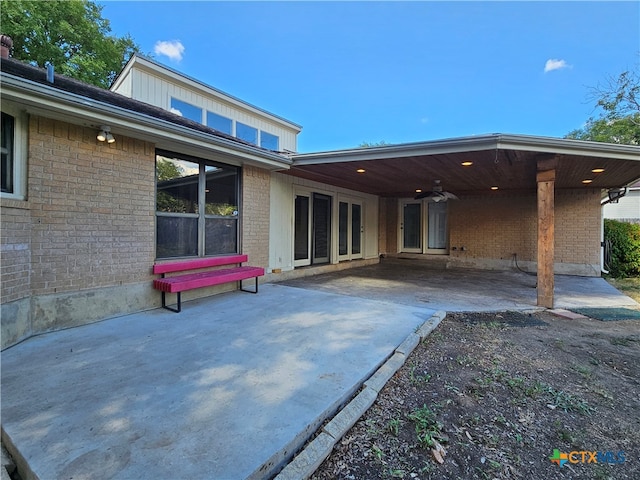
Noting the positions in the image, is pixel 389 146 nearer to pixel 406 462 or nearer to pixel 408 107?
pixel 406 462

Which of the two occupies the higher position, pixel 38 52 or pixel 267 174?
pixel 38 52

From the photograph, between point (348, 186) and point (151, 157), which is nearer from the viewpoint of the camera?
point (151, 157)

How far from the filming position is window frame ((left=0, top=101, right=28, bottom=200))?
3.21 meters

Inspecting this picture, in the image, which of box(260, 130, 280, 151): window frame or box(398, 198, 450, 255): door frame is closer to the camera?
box(398, 198, 450, 255): door frame

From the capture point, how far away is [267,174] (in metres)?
6.63

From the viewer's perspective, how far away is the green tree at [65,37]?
1270 cm

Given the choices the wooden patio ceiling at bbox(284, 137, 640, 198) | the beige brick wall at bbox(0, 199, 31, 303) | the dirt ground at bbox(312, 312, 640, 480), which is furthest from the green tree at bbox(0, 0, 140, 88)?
the dirt ground at bbox(312, 312, 640, 480)

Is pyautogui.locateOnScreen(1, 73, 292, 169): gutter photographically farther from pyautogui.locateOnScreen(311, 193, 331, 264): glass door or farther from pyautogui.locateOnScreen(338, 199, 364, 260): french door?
pyautogui.locateOnScreen(338, 199, 364, 260): french door

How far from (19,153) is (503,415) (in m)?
5.24

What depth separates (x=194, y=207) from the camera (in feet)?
17.0

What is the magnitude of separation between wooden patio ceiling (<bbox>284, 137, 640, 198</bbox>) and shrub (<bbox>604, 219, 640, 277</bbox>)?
1.54 metres

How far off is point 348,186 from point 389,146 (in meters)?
3.97

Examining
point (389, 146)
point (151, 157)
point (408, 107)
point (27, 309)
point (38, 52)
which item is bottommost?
point (27, 309)

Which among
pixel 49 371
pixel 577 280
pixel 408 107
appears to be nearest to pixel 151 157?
pixel 49 371
